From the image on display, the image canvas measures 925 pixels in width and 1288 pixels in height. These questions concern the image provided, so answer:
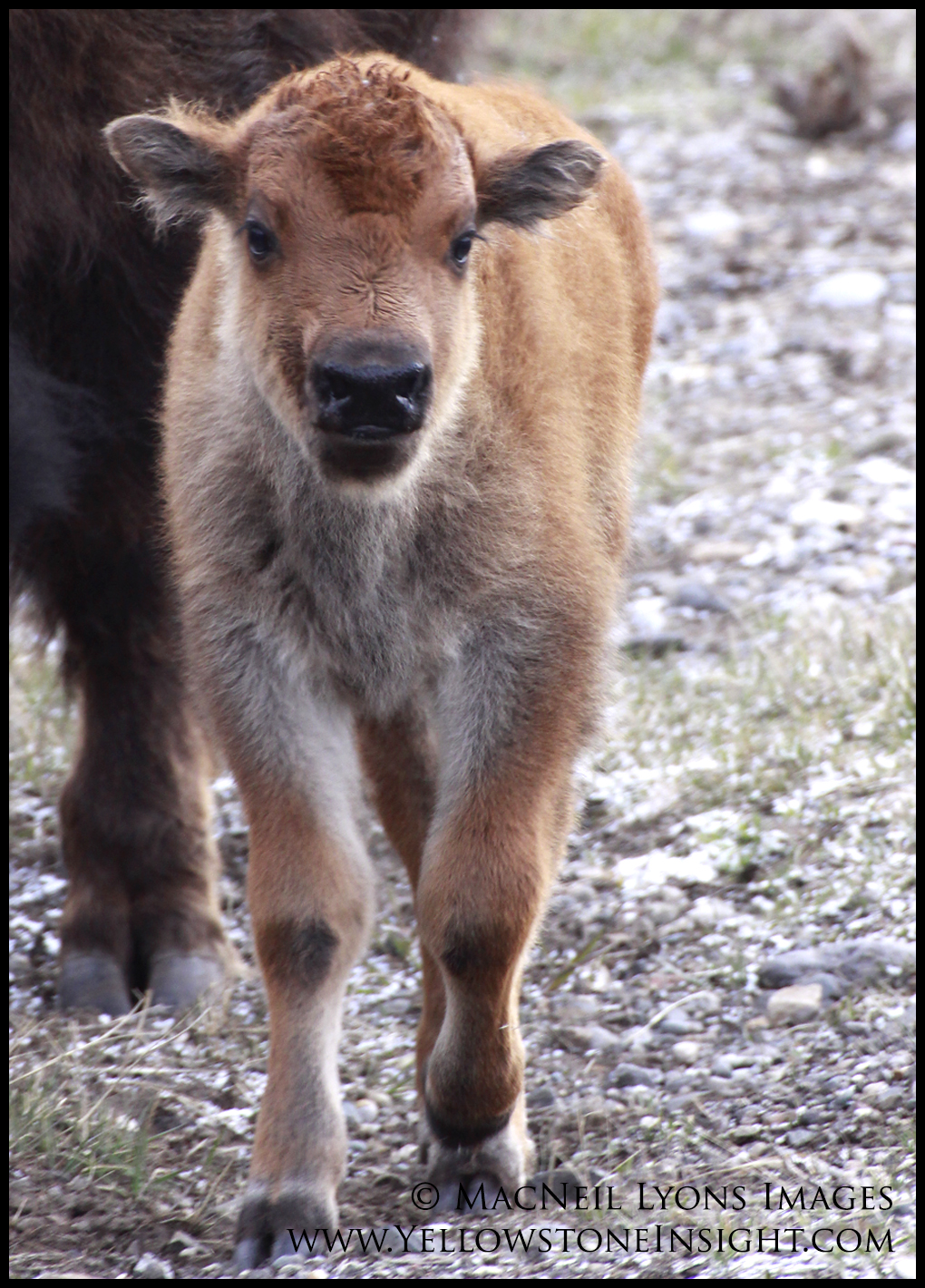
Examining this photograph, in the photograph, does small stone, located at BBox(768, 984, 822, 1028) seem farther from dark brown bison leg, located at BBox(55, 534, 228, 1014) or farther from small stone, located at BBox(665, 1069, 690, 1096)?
dark brown bison leg, located at BBox(55, 534, 228, 1014)

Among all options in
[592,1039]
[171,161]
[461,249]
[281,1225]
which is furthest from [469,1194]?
[171,161]

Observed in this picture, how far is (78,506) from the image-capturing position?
16.8 feet

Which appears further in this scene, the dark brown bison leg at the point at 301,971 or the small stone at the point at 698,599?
the small stone at the point at 698,599

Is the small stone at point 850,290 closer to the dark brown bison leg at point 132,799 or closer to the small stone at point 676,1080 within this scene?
the dark brown bison leg at point 132,799

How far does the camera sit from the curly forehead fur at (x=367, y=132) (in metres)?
3.56

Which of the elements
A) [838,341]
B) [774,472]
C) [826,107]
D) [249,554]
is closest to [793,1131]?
[249,554]

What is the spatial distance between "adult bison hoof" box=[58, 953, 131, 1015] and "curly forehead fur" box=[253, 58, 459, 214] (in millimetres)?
2562

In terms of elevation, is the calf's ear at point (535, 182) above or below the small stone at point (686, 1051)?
above

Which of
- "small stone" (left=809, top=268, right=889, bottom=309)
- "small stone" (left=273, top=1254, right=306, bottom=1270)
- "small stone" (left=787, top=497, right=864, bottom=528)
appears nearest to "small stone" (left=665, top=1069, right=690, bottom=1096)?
"small stone" (left=273, top=1254, right=306, bottom=1270)

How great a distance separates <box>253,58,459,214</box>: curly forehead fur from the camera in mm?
3561

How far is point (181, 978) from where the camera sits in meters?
5.20

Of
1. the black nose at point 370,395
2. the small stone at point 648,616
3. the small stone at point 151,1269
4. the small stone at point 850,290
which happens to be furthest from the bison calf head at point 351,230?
the small stone at point 850,290

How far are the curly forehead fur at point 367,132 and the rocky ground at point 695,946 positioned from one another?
1.71 m

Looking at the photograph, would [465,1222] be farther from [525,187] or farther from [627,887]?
[525,187]
